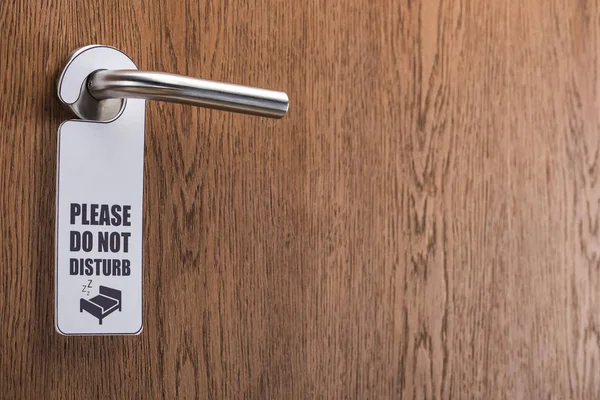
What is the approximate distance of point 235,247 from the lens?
20.6 inches

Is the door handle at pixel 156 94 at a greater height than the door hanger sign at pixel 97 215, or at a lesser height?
greater

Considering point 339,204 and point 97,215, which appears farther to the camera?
point 339,204

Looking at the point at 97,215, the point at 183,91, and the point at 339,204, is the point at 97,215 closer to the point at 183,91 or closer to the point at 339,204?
the point at 183,91

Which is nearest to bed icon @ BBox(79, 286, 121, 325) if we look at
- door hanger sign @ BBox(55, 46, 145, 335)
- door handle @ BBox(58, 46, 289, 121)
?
door hanger sign @ BBox(55, 46, 145, 335)

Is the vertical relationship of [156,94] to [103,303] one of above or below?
above

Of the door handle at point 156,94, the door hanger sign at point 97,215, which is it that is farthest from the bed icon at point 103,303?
the door handle at point 156,94

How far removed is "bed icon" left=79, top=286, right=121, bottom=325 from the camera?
43 centimetres

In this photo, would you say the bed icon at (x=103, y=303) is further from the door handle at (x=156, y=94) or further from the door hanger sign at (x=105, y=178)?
the door handle at (x=156, y=94)

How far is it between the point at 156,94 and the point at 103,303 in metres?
0.12

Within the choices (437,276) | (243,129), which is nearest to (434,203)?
(437,276)

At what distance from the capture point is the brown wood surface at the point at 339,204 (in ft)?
1.47

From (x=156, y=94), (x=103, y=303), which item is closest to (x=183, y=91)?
(x=156, y=94)

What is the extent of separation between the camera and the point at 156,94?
44 centimetres

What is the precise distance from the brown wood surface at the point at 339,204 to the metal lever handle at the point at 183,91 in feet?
0.11
